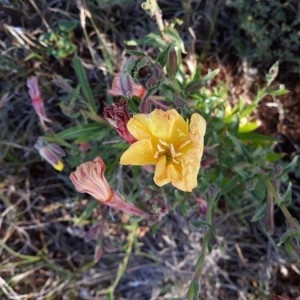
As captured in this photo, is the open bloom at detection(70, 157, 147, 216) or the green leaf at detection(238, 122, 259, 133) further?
the green leaf at detection(238, 122, 259, 133)

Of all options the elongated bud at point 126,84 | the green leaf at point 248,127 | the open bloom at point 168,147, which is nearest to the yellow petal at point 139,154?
the open bloom at point 168,147

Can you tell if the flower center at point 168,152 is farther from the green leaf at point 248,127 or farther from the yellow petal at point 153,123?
the green leaf at point 248,127

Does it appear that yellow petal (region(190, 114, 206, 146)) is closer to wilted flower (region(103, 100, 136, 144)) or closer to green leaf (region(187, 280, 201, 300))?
wilted flower (region(103, 100, 136, 144))

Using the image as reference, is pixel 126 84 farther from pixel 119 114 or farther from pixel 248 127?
pixel 248 127

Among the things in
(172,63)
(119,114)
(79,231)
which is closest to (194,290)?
(119,114)

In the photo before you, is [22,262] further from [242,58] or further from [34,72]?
[242,58]

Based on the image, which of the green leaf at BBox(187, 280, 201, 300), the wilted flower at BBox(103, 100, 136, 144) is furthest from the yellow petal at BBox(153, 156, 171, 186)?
the green leaf at BBox(187, 280, 201, 300)

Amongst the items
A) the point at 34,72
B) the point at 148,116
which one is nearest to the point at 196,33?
the point at 34,72

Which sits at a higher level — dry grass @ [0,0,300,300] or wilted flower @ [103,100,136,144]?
wilted flower @ [103,100,136,144]

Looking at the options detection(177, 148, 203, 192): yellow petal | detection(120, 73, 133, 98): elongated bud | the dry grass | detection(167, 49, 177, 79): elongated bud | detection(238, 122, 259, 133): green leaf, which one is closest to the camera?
detection(177, 148, 203, 192): yellow petal
